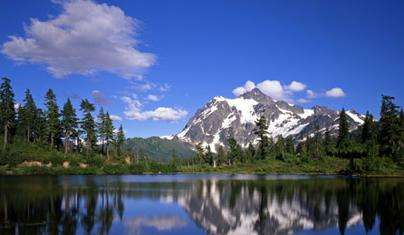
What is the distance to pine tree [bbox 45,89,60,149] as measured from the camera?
12250 centimetres

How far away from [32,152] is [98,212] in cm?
7439

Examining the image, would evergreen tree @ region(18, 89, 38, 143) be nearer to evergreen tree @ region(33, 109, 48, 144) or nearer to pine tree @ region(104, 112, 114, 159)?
evergreen tree @ region(33, 109, 48, 144)

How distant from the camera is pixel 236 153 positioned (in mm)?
189500

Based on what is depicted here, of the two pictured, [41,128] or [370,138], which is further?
[370,138]

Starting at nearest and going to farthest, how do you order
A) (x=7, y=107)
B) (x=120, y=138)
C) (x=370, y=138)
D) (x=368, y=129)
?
(x=7, y=107), (x=370, y=138), (x=368, y=129), (x=120, y=138)

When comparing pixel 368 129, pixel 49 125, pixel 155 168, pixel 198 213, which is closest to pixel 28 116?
pixel 49 125

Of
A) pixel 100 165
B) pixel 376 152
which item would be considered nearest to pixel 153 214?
pixel 100 165

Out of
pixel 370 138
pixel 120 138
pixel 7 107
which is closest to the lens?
pixel 7 107

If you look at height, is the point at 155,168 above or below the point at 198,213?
above

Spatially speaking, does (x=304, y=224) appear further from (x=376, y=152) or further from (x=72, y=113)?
(x=72, y=113)

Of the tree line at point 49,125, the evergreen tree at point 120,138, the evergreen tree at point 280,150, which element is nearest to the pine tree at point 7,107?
the tree line at point 49,125

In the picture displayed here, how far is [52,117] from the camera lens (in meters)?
124

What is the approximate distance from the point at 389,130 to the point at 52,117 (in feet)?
308

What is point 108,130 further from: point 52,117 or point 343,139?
point 343,139
